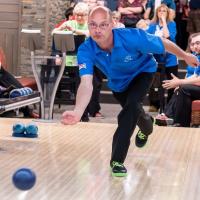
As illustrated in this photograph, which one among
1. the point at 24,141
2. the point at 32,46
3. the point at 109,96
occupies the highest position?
the point at 32,46

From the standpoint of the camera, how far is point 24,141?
620 centimetres

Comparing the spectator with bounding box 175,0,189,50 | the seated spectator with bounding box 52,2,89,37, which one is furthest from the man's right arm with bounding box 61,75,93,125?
the spectator with bounding box 175,0,189,50

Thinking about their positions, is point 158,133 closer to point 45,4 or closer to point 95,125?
point 95,125

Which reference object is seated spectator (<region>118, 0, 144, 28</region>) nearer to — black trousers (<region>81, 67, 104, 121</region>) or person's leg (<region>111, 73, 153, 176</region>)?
black trousers (<region>81, 67, 104, 121</region>)

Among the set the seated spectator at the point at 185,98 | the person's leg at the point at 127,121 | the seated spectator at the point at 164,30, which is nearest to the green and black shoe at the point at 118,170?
the person's leg at the point at 127,121

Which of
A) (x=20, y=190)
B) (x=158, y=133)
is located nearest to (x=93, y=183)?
(x=20, y=190)

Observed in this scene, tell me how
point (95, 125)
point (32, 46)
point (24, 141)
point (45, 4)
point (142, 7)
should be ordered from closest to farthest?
point (24, 141)
point (95, 125)
point (32, 46)
point (142, 7)
point (45, 4)

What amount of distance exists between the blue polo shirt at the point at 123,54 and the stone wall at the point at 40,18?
23.2 ft

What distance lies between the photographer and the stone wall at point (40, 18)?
39.1 ft

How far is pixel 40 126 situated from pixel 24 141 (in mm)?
935

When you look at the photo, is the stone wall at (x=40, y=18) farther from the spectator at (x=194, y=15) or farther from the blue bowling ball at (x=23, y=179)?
the blue bowling ball at (x=23, y=179)

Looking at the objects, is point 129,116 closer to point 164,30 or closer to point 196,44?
point 196,44

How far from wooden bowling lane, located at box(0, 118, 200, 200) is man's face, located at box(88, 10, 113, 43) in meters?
1.06

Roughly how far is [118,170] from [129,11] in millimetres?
6208
